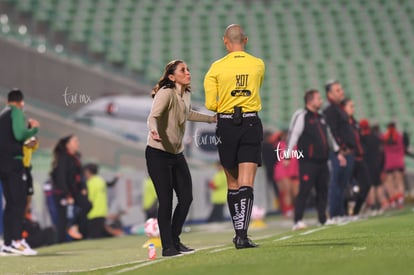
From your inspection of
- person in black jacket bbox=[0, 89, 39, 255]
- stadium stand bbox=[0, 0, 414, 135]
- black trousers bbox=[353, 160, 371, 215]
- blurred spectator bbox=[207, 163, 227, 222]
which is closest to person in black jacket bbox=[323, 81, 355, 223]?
black trousers bbox=[353, 160, 371, 215]

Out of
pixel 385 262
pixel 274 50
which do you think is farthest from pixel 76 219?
pixel 274 50

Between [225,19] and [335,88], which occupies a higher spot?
[225,19]

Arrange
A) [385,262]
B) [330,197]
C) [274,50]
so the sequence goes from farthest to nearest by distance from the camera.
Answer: [274,50]
[330,197]
[385,262]

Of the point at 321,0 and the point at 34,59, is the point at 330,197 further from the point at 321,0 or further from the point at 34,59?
the point at 321,0

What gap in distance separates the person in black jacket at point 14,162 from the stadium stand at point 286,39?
52.2ft

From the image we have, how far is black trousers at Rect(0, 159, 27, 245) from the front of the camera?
48.8ft

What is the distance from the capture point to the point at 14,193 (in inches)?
586

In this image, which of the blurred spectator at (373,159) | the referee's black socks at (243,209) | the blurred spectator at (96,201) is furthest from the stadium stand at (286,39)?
the referee's black socks at (243,209)

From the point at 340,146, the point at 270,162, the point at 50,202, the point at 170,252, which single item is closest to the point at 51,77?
the point at 270,162

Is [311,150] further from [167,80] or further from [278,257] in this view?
[278,257]

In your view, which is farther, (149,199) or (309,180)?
(149,199)

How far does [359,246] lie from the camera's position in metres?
11.0

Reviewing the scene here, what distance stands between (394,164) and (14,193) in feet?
43.9

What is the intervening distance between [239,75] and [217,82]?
8.9 inches
